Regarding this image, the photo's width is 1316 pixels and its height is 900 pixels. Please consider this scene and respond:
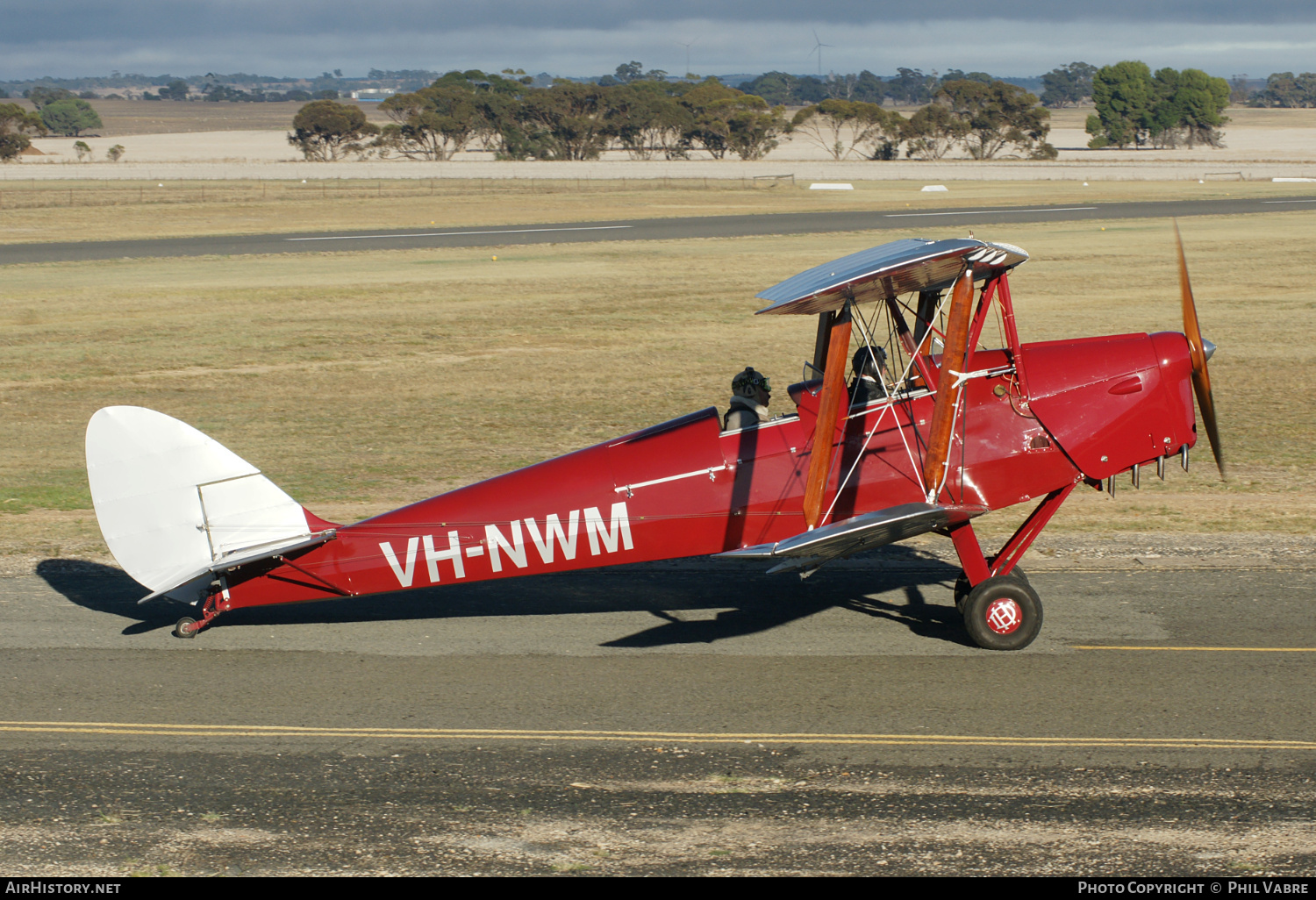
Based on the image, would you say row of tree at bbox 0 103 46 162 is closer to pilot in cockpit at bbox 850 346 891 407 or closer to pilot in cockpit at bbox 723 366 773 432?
pilot in cockpit at bbox 723 366 773 432

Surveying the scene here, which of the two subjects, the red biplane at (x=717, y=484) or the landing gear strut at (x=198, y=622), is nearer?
the red biplane at (x=717, y=484)

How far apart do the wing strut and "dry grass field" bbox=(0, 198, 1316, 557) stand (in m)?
4.79

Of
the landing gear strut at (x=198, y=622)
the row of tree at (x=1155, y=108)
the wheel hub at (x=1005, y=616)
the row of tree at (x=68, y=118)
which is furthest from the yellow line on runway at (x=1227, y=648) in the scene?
the row of tree at (x=68, y=118)

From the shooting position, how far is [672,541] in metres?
9.38

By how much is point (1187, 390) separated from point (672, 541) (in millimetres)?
4390

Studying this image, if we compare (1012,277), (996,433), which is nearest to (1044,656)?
(996,433)

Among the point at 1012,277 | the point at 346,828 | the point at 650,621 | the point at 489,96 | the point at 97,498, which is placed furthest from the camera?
the point at 489,96

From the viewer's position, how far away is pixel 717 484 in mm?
9344

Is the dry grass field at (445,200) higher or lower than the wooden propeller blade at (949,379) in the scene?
higher

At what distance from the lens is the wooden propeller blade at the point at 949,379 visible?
851cm

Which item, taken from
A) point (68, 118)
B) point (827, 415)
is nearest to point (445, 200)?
point (827, 415)

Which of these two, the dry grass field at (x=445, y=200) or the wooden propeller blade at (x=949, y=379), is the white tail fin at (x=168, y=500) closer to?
the wooden propeller blade at (x=949, y=379)

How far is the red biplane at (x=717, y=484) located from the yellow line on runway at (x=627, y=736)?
1310 mm
